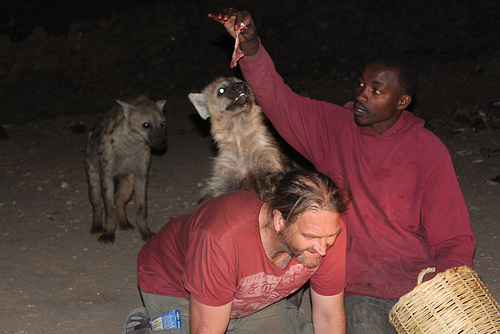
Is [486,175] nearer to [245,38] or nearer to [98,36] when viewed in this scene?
Answer: [245,38]

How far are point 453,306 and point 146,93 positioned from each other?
20.7ft

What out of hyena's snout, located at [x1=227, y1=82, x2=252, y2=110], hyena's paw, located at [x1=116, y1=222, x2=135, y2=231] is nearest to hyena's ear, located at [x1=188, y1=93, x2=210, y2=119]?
hyena's snout, located at [x1=227, y1=82, x2=252, y2=110]

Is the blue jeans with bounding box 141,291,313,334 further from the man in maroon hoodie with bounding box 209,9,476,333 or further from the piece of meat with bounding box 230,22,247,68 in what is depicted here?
the piece of meat with bounding box 230,22,247,68

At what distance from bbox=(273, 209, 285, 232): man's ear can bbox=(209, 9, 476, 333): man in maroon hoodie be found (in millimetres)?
540

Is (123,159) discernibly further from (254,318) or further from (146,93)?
(146,93)

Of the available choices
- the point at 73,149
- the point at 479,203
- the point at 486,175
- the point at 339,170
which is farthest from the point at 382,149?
the point at 73,149

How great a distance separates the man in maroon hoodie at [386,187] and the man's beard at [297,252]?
20.0 inches

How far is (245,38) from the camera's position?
220 centimetres

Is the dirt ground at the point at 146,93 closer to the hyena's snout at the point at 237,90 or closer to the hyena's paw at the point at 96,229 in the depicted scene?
the hyena's paw at the point at 96,229

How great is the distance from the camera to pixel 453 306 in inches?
75.5

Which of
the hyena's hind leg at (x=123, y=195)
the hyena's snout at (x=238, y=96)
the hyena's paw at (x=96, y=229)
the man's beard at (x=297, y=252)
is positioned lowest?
the hyena's paw at (x=96, y=229)

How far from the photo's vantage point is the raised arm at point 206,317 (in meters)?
1.82

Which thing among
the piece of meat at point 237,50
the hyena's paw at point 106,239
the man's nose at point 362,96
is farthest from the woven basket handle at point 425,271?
the hyena's paw at point 106,239

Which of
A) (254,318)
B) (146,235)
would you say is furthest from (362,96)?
(146,235)
